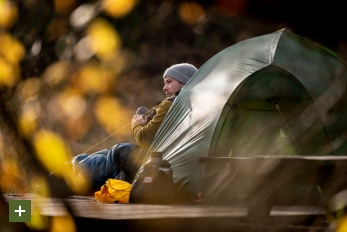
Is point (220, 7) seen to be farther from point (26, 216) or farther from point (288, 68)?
point (288, 68)

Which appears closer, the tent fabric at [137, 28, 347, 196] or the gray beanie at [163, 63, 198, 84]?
the tent fabric at [137, 28, 347, 196]

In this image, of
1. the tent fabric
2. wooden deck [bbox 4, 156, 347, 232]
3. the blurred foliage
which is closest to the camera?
the blurred foliage

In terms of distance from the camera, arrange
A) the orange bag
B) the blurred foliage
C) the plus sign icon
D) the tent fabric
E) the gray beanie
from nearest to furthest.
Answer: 1. the blurred foliage
2. the plus sign icon
3. the orange bag
4. the tent fabric
5. the gray beanie

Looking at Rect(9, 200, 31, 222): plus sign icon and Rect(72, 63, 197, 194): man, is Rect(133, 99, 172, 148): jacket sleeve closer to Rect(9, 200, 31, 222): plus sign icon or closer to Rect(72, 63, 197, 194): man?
Rect(72, 63, 197, 194): man

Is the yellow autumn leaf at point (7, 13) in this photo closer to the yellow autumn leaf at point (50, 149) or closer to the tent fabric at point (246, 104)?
the yellow autumn leaf at point (50, 149)

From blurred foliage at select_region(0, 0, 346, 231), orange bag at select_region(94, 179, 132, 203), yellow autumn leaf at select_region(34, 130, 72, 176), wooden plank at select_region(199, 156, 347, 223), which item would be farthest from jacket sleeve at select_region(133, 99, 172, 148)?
yellow autumn leaf at select_region(34, 130, 72, 176)

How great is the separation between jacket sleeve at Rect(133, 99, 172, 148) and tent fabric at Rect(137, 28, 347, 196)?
0.07m

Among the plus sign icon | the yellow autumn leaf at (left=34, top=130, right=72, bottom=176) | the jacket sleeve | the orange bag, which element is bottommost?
the orange bag

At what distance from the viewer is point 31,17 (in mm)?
1220

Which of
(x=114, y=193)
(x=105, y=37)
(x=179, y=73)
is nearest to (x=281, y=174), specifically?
(x=105, y=37)

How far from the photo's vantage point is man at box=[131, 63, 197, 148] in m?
5.55

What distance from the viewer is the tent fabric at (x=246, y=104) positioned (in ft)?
17.4

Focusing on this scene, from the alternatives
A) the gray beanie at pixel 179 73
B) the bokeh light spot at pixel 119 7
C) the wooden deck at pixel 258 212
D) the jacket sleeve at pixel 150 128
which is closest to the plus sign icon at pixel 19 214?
the wooden deck at pixel 258 212

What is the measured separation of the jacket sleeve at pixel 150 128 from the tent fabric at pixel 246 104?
0.23 ft
